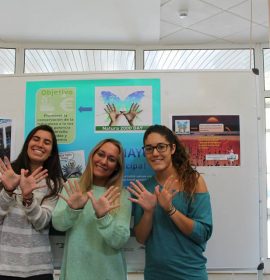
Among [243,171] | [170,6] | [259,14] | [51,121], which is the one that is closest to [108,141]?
[51,121]

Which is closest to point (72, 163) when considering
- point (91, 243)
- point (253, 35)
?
point (91, 243)

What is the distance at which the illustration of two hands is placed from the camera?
2.10 meters

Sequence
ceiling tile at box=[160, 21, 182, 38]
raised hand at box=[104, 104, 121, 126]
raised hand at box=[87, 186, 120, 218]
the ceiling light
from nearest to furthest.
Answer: raised hand at box=[87, 186, 120, 218] → raised hand at box=[104, 104, 121, 126] → the ceiling light → ceiling tile at box=[160, 21, 182, 38]

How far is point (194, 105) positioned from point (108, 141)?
2.18ft

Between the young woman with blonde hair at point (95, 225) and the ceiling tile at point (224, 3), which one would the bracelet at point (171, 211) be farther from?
the ceiling tile at point (224, 3)

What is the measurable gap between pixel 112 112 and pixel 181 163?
2.01ft

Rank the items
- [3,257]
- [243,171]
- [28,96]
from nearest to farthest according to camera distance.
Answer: [3,257] < [243,171] < [28,96]

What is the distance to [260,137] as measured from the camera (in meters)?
2.08

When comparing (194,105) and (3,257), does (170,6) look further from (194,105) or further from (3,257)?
(3,257)

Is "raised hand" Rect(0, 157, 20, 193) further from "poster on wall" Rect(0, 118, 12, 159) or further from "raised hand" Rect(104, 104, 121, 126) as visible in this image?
"raised hand" Rect(104, 104, 121, 126)

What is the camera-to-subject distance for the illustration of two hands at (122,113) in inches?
82.7

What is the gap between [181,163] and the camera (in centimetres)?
182

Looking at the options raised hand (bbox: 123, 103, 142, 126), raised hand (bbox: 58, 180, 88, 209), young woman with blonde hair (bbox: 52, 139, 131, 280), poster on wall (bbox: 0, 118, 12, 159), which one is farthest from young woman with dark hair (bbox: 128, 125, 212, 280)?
poster on wall (bbox: 0, 118, 12, 159)

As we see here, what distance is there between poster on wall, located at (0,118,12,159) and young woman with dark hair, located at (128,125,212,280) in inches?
39.6
